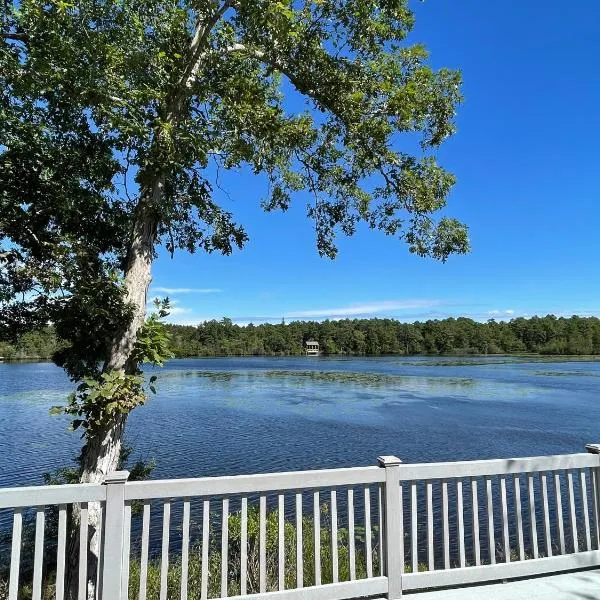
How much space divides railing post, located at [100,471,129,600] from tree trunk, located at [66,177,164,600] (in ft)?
4.95

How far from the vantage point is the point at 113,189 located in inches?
205

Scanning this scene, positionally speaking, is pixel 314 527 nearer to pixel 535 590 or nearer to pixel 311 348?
pixel 535 590

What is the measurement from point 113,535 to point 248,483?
775mm

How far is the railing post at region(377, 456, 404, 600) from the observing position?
3096mm

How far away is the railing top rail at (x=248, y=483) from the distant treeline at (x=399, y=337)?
98.9 meters

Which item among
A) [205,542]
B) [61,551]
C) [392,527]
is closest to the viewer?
[61,551]

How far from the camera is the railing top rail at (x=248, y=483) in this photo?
2738 millimetres

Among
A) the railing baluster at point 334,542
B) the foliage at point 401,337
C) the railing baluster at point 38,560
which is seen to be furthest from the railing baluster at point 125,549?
the foliage at point 401,337

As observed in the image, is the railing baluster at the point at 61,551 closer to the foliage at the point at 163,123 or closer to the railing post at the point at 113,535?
the railing post at the point at 113,535

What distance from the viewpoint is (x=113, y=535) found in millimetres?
2699

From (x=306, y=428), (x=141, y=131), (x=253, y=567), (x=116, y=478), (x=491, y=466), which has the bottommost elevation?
(x=306, y=428)

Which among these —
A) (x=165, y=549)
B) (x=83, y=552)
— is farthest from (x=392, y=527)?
(x=83, y=552)

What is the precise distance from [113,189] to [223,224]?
134cm

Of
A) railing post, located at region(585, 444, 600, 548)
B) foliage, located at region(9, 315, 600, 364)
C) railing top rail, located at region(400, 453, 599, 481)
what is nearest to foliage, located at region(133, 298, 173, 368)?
railing top rail, located at region(400, 453, 599, 481)
